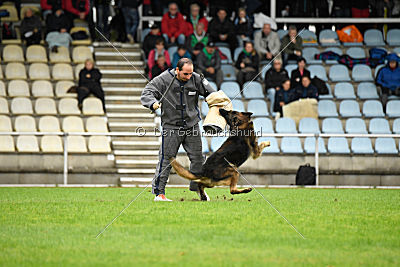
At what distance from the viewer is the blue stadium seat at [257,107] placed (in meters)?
16.2

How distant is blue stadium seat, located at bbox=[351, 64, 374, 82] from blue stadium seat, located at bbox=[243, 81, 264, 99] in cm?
272

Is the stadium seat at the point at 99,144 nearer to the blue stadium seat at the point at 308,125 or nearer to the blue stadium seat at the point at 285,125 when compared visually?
the blue stadium seat at the point at 285,125

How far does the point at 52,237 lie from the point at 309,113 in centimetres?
1095

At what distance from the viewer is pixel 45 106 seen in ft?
53.8

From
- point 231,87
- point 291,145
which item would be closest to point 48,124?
point 231,87

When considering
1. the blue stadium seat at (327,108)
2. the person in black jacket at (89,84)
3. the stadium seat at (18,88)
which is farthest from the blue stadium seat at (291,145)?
the stadium seat at (18,88)

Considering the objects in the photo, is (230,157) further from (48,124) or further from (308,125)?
(48,124)

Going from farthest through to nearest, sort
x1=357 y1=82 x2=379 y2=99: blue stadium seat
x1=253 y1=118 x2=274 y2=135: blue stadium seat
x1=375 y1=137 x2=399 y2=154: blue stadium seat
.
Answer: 1. x1=357 y1=82 x2=379 y2=99: blue stadium seat
2. x1=253 y1=118 x2=274 y2=135: blue stadium seat
3. x1=375 y1=137 x2=399 y2=154: blue stadium seat

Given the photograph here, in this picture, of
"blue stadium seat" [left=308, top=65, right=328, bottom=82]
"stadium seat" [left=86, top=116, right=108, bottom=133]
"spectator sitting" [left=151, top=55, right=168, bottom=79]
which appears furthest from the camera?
"blue stadium seat" [left=308, top=65, right=328, bottom=82]

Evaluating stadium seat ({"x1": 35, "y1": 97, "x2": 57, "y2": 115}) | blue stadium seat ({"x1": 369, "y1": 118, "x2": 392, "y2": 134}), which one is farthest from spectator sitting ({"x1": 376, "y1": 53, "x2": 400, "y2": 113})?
stadium seat ({"x1": 35, "y1": 97, "x2": 57, "y2": 115})

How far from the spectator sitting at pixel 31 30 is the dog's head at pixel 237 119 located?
10.7 m

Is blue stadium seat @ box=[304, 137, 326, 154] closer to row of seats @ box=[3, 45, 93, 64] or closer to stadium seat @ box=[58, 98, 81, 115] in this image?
stadium seat @ box=[58, 98, 81, 115]

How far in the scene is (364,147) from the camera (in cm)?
1462

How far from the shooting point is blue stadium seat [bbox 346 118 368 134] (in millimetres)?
15883
